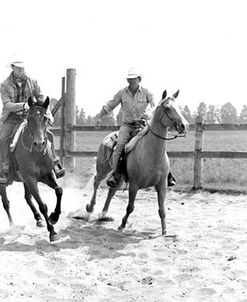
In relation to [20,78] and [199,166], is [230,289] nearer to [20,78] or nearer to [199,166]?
[20,78]

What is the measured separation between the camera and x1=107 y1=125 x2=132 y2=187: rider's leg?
710cm

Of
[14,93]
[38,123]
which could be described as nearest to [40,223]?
[38,123]

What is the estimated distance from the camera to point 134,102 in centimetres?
717

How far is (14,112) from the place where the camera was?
24.3 feet

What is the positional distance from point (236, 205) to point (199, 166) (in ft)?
6.35

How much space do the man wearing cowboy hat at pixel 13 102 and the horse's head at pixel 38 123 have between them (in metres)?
0.59

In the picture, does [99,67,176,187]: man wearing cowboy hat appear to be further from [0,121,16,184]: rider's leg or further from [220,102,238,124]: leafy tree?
[220,102,238,124]: leafy tree

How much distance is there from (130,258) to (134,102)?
2678 mm

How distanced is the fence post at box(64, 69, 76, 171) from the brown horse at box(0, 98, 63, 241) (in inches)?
200

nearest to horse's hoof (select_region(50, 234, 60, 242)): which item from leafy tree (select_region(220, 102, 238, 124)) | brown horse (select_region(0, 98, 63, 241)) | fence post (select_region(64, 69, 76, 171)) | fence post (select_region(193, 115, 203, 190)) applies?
brown horse (select_region(0, 98, 63, 241))

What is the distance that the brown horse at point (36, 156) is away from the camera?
6.20 metres

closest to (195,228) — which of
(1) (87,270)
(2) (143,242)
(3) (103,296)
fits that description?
(2) (143,242)

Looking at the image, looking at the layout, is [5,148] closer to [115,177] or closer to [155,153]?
[115,177]

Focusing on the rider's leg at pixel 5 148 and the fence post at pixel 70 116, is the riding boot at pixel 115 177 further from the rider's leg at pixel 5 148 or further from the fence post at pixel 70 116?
the fence post at pixel 70 116
